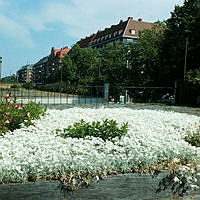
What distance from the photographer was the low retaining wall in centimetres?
330

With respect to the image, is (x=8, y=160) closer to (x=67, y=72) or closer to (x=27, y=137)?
(x=27, y=137)

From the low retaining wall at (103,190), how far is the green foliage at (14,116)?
7.62 ft

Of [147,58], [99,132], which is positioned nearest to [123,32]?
[147,58]

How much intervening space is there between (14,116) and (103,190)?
314 cm

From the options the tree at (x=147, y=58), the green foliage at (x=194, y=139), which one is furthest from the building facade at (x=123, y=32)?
the green foliage at (x=194, y=139)

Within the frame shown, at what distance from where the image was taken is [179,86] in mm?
22391

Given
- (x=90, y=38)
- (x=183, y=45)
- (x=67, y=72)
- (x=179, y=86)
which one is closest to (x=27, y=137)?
(x=179, y=86)

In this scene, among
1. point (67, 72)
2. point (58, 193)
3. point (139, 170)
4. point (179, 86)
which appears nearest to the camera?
point (58, 193)

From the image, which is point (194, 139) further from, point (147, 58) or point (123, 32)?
point (123, 32)

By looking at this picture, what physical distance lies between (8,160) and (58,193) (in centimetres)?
80

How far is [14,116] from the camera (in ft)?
19.8

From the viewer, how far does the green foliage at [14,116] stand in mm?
5703

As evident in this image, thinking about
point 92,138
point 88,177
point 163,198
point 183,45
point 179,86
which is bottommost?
point 163,198

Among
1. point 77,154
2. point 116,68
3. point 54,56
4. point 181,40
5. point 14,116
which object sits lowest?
point 77,154
